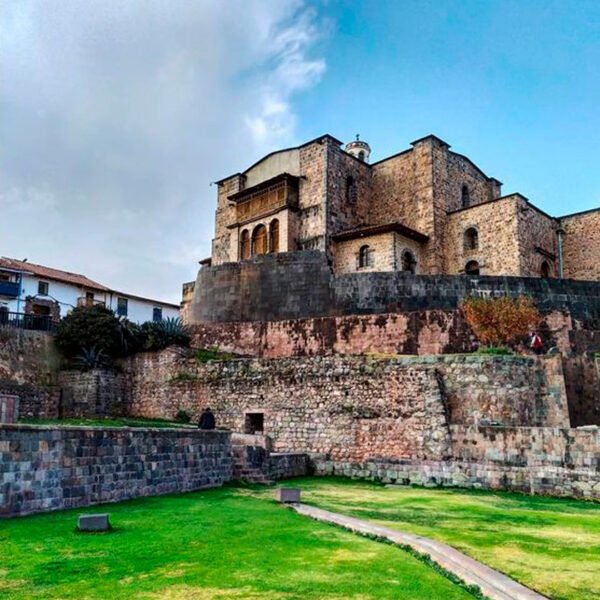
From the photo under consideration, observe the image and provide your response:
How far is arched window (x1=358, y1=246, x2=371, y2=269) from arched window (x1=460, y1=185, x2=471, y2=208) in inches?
264

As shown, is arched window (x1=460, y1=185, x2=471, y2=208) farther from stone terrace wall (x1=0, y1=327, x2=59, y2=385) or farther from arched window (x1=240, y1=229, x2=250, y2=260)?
stone terrace wall (x1=0, y1=327, x2=59, y2=385)

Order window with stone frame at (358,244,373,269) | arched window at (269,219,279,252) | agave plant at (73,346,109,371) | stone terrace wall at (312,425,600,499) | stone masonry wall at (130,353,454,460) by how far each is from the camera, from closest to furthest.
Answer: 1. stone terrace wall at (312,425,600,499)
2. stone masonry wall at (130,353,454,460)
3. agave plant at (73,346,109,371)
4. window with stone frame at (358,244,373,269)
5. arched window at (269,219,279,252)

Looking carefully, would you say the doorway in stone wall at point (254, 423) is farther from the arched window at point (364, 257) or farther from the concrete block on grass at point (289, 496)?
the arched window at point (364, 257)

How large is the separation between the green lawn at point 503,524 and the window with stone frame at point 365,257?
52.3ft

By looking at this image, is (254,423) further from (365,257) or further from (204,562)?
(365,257)

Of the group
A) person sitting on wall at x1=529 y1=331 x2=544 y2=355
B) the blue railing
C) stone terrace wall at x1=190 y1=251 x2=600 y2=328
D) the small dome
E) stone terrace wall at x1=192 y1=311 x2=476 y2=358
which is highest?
the small dome

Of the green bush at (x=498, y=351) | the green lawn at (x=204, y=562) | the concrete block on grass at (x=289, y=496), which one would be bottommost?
the green lawn at (x=204, y=562)

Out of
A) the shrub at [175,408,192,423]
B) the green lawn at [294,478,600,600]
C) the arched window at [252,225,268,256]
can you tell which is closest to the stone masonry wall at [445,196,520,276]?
the arched window at [252,225,268,256]

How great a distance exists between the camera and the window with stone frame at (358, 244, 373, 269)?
28984mm

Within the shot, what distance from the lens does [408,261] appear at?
96.3 ft

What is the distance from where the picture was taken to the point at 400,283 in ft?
70.8

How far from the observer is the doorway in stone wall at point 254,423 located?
59.5ft

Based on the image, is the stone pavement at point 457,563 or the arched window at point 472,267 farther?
the arched window at point 472,267

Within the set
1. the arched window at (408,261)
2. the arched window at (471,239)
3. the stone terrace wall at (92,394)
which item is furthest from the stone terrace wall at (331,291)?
the arched window at (471,239)
